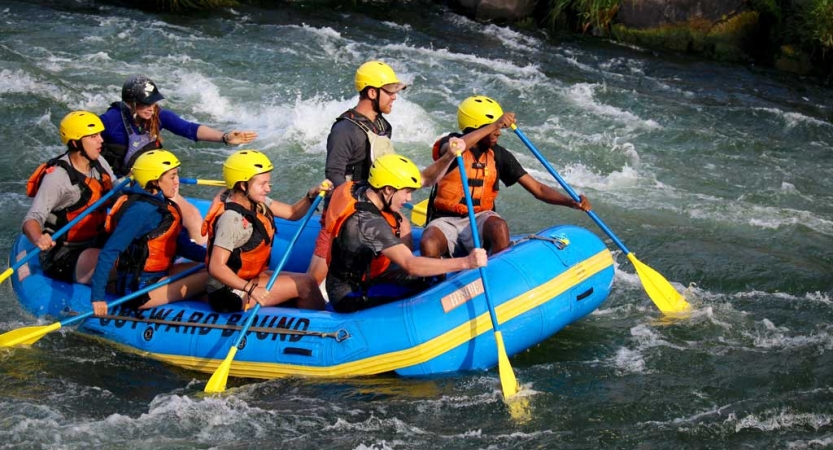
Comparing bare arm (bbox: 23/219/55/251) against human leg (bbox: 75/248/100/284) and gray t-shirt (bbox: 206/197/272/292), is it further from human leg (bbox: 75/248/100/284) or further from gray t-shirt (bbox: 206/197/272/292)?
gray t-shirt (bbox: 206/197/272/292)

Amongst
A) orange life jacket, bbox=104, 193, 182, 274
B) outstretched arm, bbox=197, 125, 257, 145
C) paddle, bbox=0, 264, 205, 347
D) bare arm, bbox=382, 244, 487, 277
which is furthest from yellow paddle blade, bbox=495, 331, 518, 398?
outstretched arm, bbox=197, 125, 257, 145

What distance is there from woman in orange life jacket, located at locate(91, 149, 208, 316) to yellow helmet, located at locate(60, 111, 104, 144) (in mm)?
424

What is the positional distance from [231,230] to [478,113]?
1.71 metres

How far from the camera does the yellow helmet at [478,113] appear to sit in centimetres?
661

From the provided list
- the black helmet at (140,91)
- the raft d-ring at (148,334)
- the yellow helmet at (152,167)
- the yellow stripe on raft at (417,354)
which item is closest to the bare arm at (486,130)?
the yellow stripe on raft at (417,354)

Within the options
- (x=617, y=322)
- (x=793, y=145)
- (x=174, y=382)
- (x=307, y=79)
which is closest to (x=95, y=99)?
(x=307, y=79)

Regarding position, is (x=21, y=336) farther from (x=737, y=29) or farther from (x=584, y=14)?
(x=737, y=29)

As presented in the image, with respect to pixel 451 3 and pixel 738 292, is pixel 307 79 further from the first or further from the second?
pixel 738 292

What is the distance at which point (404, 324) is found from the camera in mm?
6059

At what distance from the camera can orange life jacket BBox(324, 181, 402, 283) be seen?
597 cm

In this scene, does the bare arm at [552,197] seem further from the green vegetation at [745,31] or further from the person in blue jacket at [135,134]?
the green vegetation at [745,31]

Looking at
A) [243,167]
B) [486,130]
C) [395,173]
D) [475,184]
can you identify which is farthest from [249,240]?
[486,130]

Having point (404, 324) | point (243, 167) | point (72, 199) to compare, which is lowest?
point (404, 324)

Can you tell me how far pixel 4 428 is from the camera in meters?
5.75
